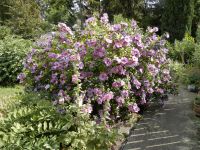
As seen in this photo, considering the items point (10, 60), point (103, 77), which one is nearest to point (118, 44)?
point (103, 77)

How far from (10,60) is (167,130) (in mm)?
5418

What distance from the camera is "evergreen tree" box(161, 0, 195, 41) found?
1500 centimetres

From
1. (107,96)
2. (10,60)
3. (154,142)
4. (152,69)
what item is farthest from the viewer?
(10,60)

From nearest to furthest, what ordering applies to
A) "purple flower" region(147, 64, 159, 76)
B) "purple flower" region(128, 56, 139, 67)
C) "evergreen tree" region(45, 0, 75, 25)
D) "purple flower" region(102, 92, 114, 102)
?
"purple flower" region(102, 92, 114, 102), "purple flower" region(128, 56, 139, 67), "purple flower" region(147, 64, 159, 76), "evergreen tree" region(45, 0, 75, 25)

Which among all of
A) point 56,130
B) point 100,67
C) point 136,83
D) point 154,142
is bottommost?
point 154,142

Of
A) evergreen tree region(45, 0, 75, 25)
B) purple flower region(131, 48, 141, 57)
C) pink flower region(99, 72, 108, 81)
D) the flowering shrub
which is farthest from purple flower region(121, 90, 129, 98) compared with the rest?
evergreen tree region(45, 0, 75, 25)

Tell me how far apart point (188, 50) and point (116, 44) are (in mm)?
6621

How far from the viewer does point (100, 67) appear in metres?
4.96

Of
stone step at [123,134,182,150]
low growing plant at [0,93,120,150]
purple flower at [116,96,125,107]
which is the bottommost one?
stone step at [123,134,182,150]

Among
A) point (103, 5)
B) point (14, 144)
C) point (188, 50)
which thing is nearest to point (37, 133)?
point (14, 144)

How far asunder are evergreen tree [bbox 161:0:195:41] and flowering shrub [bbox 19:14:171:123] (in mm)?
9849

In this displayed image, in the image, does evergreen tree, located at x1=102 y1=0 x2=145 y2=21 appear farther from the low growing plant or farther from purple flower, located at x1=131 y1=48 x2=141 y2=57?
the low growing plant

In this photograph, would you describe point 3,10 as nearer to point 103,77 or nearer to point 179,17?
point 179,17

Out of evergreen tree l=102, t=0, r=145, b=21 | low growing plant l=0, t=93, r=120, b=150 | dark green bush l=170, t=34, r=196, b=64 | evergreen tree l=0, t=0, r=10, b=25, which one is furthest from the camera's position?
evergreen tree l=102, t=0, r=145, b=21
